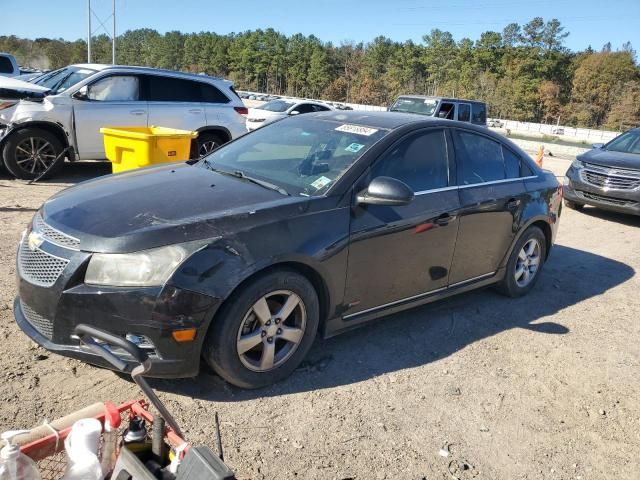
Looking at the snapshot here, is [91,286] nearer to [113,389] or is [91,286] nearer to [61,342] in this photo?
[61,342]

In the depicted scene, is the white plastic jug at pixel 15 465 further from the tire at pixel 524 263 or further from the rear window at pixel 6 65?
the rear window at pixel 6 65

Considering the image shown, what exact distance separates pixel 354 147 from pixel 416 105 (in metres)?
14.0

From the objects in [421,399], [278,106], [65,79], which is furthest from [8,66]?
[421,399]

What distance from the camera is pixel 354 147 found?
381 centimetres

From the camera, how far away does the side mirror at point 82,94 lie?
8.33 metres

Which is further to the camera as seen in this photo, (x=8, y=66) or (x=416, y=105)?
(x=416, y=105)

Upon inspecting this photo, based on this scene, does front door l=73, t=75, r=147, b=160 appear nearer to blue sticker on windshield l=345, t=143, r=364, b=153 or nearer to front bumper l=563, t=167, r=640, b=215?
blue sticker on windshield l=345, t=143, r=364, b=153

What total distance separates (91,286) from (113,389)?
69cm

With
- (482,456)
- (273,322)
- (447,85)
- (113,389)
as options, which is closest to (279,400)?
(273,322)

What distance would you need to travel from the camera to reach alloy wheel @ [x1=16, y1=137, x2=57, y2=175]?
8.14 meters

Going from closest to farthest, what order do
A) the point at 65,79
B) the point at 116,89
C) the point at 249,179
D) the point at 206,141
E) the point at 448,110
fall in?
the point at 249,179
the point at 116,89
the point at 65,79
the point at 206,141
the point at 448,110

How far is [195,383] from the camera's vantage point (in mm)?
3219

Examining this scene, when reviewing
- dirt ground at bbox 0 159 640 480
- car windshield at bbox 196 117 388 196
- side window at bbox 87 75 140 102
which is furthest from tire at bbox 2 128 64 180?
car windshield at bbox 196 117 388 196

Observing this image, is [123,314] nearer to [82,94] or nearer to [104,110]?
[104,110]
